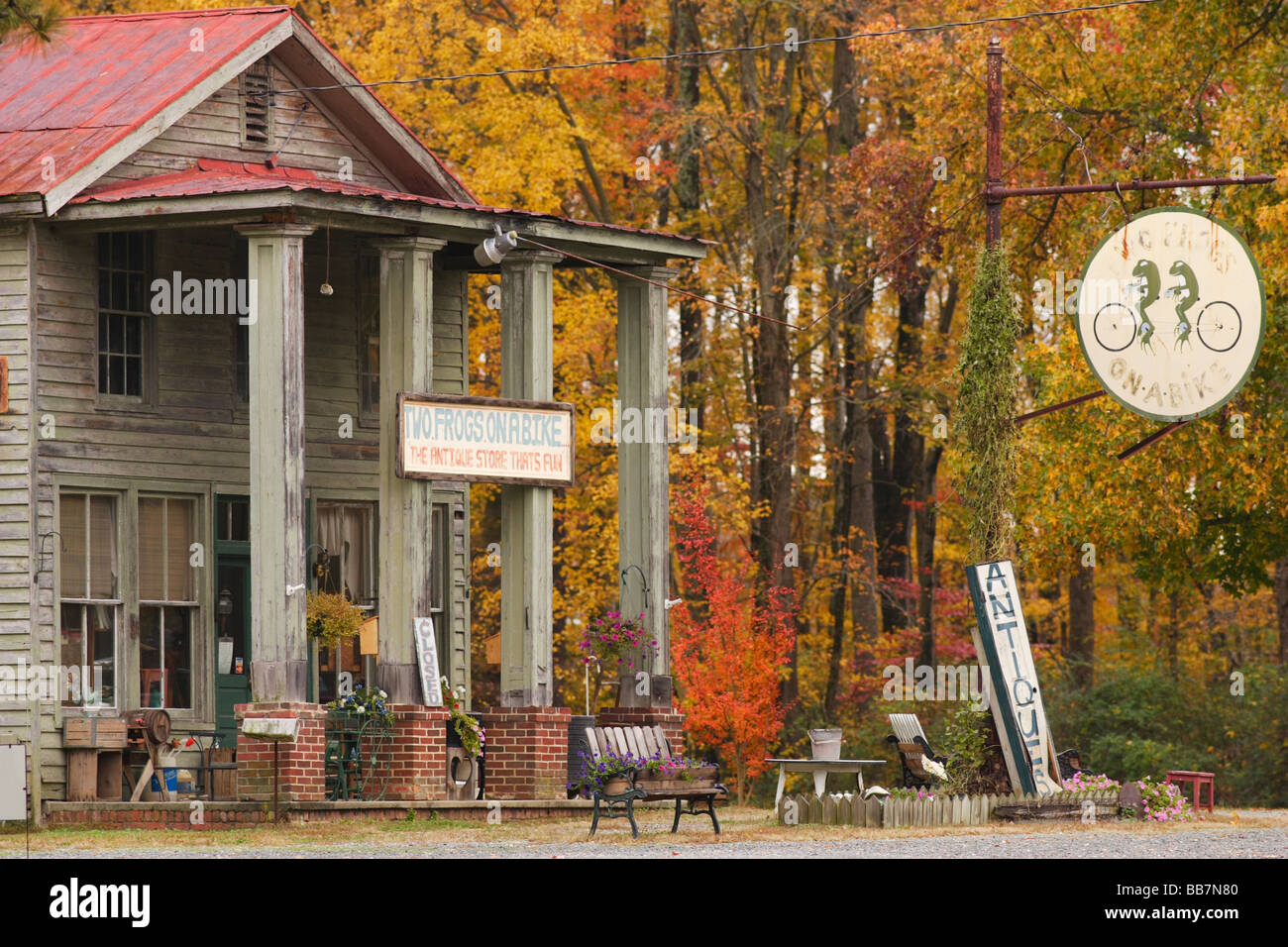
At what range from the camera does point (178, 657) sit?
2238 centimetres

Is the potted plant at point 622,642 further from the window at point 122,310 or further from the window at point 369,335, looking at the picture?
the window at point 122,310

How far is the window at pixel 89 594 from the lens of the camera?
69.6 ft

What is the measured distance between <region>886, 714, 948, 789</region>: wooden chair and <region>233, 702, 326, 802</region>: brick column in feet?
19.8

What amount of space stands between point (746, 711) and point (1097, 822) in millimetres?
10675

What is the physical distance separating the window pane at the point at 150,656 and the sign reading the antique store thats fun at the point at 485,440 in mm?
3828

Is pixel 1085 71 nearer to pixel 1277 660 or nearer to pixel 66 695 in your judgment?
pixel 1277 660

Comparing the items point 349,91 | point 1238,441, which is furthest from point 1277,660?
point 349,91

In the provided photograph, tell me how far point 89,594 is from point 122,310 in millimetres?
3002

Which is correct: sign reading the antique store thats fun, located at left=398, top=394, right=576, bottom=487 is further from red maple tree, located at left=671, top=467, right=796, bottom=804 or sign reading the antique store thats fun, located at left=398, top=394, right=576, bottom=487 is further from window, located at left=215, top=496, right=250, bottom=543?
red maple tree, located at left=671, top=467, right=796, bottom=804

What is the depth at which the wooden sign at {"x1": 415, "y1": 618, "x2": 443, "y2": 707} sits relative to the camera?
66.9ft

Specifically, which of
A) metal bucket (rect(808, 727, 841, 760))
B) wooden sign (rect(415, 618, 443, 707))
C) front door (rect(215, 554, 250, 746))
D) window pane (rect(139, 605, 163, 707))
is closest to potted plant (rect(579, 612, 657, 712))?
metal bucket (rect(808, 727, 841, 760))

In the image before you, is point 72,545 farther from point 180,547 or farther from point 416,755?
point 416,755

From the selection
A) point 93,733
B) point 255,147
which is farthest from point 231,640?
point 255,147

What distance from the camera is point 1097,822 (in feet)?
62.8
